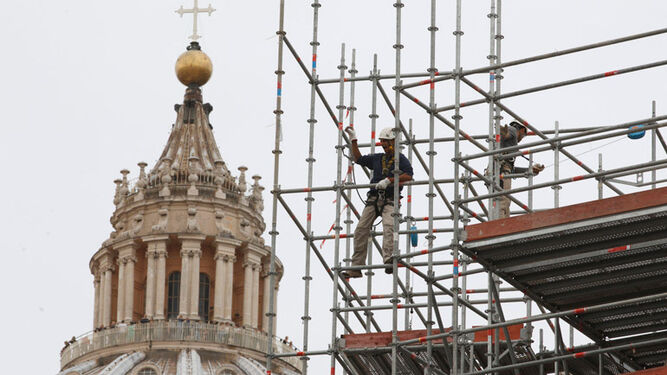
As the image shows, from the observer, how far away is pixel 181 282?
319 feet

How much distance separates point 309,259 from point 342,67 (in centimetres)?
370

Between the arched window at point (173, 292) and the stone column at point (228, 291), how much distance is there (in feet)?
6.57

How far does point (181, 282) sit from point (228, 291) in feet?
6.72

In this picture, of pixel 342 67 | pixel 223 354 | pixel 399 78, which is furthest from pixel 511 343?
pixel 223 354

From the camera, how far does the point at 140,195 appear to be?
3907 inches

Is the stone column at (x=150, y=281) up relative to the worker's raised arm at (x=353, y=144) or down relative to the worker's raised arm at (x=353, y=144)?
up

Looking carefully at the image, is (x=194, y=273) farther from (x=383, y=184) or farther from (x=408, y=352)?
(x=408, y=352)

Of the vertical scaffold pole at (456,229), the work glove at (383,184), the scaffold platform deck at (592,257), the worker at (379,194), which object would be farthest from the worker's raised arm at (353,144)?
the scaffold platform deck at (592,257)

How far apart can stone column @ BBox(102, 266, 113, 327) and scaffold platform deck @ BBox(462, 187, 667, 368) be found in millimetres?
67579

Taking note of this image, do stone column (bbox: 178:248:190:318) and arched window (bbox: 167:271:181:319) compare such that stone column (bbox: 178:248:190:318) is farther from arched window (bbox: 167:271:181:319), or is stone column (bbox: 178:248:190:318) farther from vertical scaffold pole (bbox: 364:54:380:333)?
vertical scaffold pole (bbox: 364:54:380:333)

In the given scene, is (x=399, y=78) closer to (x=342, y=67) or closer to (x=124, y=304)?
(x=342, y=67)

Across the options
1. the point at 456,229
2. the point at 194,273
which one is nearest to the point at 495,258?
the point at 456,229

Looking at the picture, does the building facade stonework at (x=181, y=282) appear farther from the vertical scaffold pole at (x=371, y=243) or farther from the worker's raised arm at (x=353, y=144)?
the worker's raised arm at (x=353, y=144)

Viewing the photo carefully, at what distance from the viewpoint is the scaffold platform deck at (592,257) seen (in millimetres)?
28953
